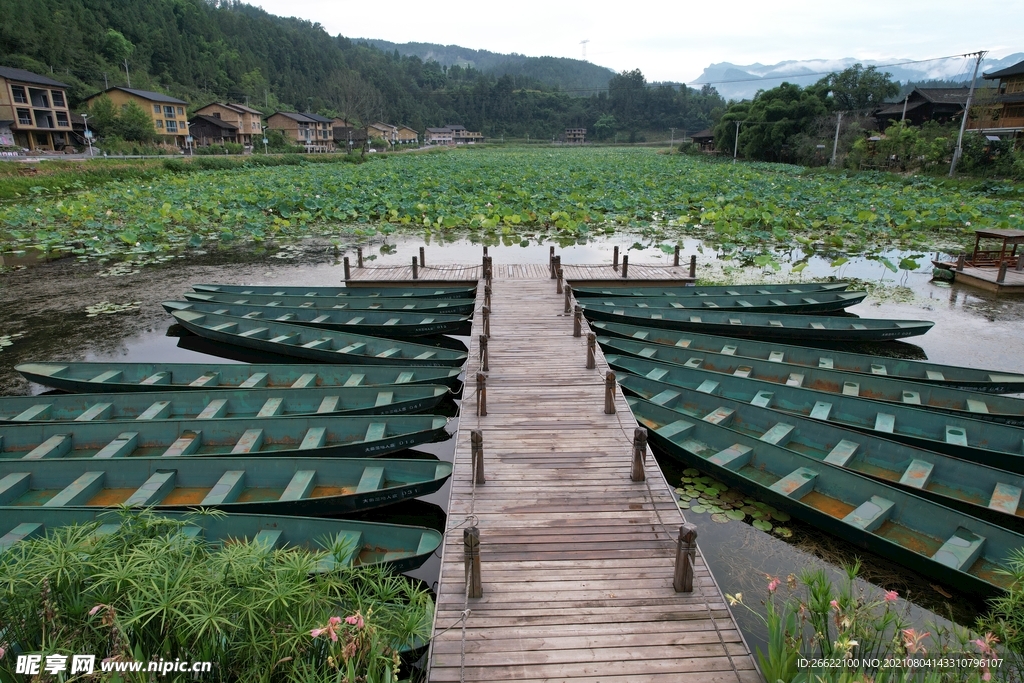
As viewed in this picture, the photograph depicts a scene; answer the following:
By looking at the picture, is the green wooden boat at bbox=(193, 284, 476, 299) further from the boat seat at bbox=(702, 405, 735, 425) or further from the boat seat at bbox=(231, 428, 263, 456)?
the boat seat at bbox=(702, 405, 735, 425)

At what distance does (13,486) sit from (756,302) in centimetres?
1417

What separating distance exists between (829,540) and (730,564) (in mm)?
1335

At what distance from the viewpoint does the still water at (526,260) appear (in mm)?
6418

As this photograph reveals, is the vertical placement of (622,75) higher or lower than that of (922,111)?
higher

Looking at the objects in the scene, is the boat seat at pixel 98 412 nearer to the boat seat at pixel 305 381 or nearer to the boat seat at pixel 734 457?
the boat seat at pixel 305 381

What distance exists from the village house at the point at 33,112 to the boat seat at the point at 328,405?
5426 cm

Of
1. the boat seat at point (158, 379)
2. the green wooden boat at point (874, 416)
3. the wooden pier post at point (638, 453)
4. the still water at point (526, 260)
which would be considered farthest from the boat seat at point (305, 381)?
the wooden pier post at point (638, 453)

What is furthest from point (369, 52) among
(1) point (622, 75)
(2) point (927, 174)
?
(2) point (927, 174)

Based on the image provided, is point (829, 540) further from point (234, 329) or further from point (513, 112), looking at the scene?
point (513, 112)

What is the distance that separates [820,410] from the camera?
28.6ft

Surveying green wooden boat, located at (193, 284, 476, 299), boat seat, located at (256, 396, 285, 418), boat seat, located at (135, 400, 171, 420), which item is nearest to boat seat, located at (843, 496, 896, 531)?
boat seat, located at (256, 396, 285, 418)

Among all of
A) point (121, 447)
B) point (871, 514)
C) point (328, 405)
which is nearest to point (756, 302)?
point (871, 514)

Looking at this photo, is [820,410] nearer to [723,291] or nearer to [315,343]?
[723,291]

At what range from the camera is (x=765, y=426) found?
27.6ft
